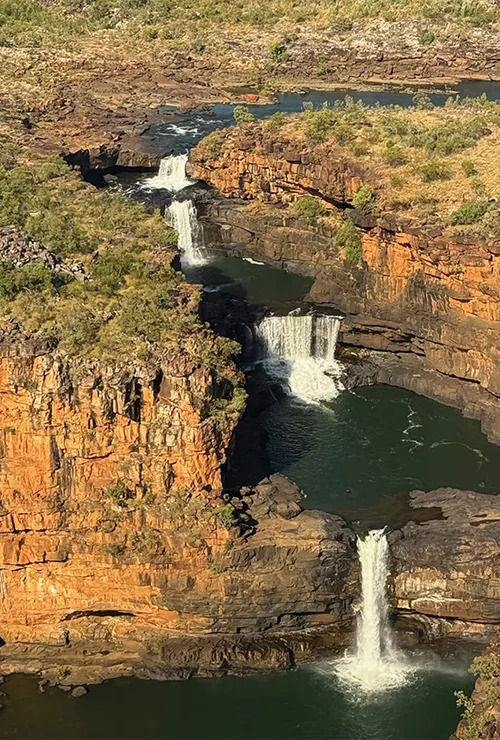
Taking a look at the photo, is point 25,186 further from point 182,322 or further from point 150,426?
point 150,426

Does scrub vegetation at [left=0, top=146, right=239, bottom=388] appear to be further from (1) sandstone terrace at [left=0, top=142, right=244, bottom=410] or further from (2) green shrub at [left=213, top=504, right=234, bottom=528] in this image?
(2) green shrub at [left=213, top=504, right=234, bottom=528]

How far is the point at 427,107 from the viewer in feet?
242

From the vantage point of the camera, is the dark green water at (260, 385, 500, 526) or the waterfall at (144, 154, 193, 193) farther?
the waterfall at (144, 154, 193, 193)

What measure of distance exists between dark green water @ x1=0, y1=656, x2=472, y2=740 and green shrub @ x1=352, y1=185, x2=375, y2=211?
89.2 feet

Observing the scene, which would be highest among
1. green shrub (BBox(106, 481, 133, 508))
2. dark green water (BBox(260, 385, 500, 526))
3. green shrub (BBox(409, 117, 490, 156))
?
green shrub (BBox(409, 117, 490, 156))

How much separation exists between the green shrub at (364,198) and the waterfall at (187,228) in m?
10.9

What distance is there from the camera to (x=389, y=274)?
55188 mm

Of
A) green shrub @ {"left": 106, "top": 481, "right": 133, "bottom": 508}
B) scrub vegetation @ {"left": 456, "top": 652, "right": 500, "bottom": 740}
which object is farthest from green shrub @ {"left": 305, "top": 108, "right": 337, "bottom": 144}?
scrub vegetation @ {"left": 456, "top": 652, "right": 500, "bottom": 740}

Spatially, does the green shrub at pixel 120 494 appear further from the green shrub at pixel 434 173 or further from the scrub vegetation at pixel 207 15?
the scrub vegetation at pixel 207 15

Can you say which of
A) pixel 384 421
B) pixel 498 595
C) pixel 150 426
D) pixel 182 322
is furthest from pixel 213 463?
pixel 384 421

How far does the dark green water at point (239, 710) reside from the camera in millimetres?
36312

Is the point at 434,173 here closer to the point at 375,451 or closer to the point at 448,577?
the point at 375,451

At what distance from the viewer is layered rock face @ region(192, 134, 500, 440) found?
51.2 meters

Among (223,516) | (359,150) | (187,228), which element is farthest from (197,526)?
(359,150)
